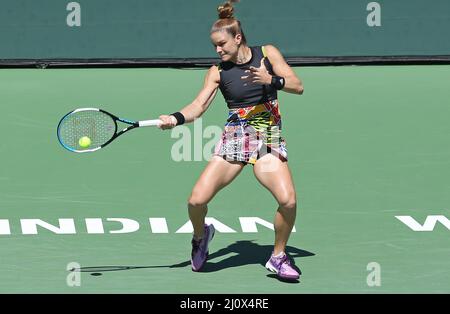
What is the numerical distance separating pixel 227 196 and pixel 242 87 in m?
2.74

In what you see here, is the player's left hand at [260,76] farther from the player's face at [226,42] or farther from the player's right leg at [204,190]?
the player's right leg at [204,190]

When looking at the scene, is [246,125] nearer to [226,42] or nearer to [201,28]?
[226,42]

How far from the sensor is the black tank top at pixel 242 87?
1117 centimetres

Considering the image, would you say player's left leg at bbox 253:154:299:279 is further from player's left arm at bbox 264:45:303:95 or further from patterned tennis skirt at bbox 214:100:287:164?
player's left arm at bbox 264:45:303:95

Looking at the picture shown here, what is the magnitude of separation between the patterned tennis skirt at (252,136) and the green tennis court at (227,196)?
90cm

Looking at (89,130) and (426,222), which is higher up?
(89,130)

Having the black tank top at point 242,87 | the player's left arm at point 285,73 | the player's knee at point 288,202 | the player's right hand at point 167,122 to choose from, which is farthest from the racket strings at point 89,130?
the player's knee at point 288,202

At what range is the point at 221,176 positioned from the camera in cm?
1112

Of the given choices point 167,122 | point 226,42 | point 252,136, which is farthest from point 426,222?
point 167,122

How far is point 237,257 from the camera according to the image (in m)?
11.6

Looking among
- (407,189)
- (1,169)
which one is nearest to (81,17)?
(1,169)

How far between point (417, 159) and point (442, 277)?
4.44 m

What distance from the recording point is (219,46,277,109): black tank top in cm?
1117

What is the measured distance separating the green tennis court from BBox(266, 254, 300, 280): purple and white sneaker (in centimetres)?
9
